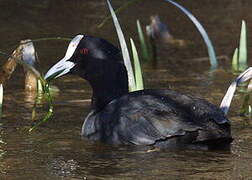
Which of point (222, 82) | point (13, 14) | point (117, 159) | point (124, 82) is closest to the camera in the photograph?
point (117, 159)

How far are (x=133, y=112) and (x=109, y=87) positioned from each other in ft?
2.34

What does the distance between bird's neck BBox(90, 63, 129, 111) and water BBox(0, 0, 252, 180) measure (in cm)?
29

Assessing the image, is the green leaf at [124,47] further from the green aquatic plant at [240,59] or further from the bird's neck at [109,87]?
the green aquatic plant at [240,59]

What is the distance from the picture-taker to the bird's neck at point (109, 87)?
8.03 meters

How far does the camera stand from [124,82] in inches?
317

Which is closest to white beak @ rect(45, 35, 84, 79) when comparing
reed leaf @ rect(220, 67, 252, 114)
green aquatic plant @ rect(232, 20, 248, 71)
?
reed leaf @ rect(220, 67, 252, 114)

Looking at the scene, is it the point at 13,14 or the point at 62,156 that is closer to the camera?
the point at 62,156

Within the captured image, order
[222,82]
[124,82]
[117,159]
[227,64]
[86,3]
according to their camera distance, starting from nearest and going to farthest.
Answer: [117,159]
[124,82]
[222,82]
[227,64]
[86,3]

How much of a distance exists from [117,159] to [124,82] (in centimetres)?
108

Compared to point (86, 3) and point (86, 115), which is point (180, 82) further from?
point (86, 3)

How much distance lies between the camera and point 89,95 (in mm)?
9211

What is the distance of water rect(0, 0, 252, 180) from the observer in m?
6.80

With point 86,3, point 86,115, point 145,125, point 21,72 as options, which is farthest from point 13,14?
point 145,125

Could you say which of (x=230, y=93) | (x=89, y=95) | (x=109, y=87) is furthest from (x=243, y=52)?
(x=109, y=87)
